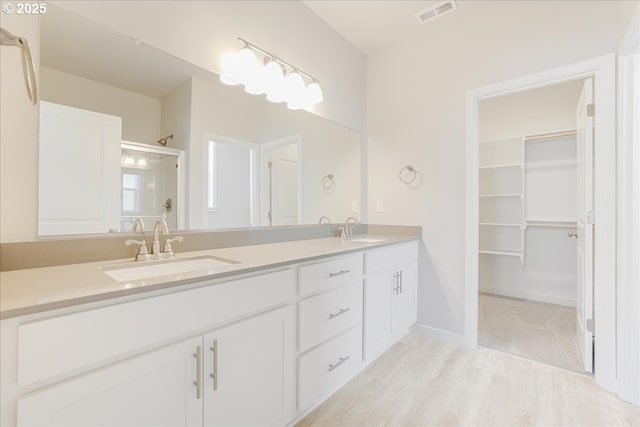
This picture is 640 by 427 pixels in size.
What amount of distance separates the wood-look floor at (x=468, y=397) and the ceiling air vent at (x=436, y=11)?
2.63m

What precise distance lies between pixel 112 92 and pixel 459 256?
8.10 ft

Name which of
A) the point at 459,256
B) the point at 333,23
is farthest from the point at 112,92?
the point at 459,256

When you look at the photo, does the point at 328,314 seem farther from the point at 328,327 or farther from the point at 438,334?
the point at 438,334

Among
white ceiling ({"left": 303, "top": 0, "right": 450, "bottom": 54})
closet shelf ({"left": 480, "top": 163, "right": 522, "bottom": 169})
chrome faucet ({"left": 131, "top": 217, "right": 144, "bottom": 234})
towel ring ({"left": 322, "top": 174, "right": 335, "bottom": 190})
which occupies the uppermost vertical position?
white ceiling ({"left": 303, "top": 0, "right": 450, "bottom": 54})

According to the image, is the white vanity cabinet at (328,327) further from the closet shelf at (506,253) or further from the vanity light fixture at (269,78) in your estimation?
the closet shelf at (506,253)

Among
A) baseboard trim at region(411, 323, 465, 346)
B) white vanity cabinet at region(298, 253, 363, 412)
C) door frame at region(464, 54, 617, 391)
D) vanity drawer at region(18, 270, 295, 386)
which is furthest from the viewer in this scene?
baseboard trim at region(411, 323, 465, 346)

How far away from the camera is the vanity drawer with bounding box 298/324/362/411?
4.73 feet

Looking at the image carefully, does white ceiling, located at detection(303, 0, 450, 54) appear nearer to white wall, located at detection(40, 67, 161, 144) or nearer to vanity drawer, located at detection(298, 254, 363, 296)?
white wall, located at detection(40, 67, 161, 144)

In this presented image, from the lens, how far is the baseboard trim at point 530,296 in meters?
3.26

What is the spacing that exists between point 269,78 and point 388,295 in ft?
5.60

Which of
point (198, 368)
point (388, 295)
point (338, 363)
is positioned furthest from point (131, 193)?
point (388, 295)

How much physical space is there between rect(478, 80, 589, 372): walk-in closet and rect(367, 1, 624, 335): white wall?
91 centimetres

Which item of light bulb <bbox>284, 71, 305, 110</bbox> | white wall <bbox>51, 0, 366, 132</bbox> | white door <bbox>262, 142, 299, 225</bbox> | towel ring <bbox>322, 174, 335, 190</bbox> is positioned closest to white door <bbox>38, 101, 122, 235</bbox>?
white wall <bbox>51, 0, 366, 132</bbox>

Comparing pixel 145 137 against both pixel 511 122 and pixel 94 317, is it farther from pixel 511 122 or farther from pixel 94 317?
pixel 511 122
